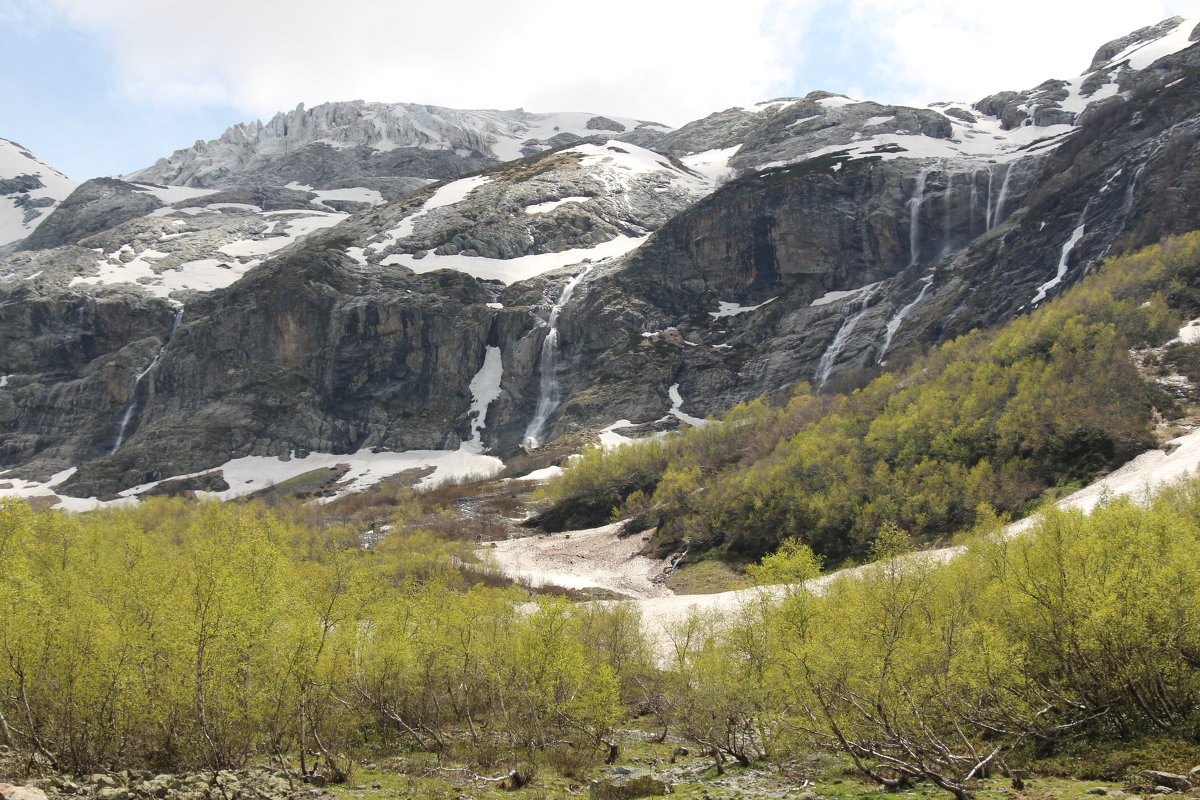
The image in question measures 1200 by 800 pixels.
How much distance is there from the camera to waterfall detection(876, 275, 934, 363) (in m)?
96.7

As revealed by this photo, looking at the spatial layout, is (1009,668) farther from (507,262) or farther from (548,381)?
(507,262)

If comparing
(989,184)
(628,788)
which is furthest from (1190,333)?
(989,184)

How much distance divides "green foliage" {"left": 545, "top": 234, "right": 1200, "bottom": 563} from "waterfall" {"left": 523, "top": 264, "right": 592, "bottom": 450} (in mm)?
47926

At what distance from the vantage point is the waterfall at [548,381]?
4548 inches

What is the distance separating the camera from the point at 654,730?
2750 cm

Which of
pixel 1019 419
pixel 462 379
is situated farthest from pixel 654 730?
pixel 462 379

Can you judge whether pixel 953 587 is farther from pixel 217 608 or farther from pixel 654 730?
pixel 217 608

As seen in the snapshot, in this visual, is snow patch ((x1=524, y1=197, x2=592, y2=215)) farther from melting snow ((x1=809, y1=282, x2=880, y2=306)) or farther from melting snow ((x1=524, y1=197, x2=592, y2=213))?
melting snow ((x1=809, y1=282, x2=880, y2=306))

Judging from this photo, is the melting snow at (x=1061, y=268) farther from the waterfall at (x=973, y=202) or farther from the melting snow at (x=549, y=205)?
the melting snow at (x=549, y=205)

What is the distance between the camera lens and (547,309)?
129375 millimetres

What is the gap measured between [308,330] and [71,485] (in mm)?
41903

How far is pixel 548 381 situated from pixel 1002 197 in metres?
77.1

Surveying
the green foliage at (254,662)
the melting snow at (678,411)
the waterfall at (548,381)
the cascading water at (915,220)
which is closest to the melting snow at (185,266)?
the waterfall at (548,381)

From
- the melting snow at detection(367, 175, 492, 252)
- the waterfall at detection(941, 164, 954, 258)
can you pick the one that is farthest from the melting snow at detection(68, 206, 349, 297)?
the waterfall at detection(941, 164, 954, 258)
